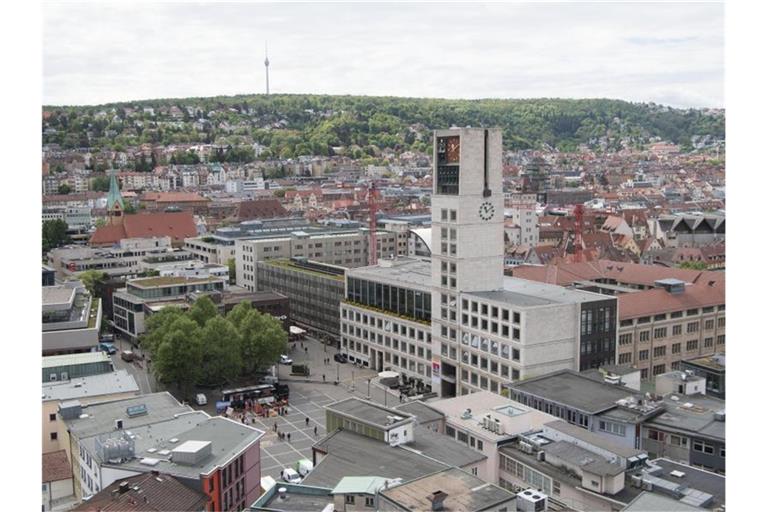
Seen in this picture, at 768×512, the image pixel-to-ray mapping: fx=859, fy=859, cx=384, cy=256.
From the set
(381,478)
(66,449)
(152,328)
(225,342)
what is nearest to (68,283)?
(152,328)

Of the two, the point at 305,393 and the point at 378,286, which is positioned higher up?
the point at 378,286

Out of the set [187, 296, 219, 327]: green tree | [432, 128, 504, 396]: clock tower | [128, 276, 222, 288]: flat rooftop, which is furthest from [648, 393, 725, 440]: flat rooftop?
[128, 276, 222, 288]: flat rooftop

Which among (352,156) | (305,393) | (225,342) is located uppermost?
(352,156)

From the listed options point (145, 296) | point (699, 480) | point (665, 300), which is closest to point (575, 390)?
point (699, 480)

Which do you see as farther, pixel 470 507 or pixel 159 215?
pixel 159 215

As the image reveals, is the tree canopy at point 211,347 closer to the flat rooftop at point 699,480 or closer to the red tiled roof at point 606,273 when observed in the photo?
the red tiled roof at point 606,273

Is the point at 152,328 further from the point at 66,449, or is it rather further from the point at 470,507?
the point at 470,507

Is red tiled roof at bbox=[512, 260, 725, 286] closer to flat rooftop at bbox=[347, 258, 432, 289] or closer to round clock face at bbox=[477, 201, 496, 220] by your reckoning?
flat rooftop at bbox=[347, 258, 432, 289]

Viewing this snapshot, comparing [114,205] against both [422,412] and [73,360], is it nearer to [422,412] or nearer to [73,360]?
[73,360]
